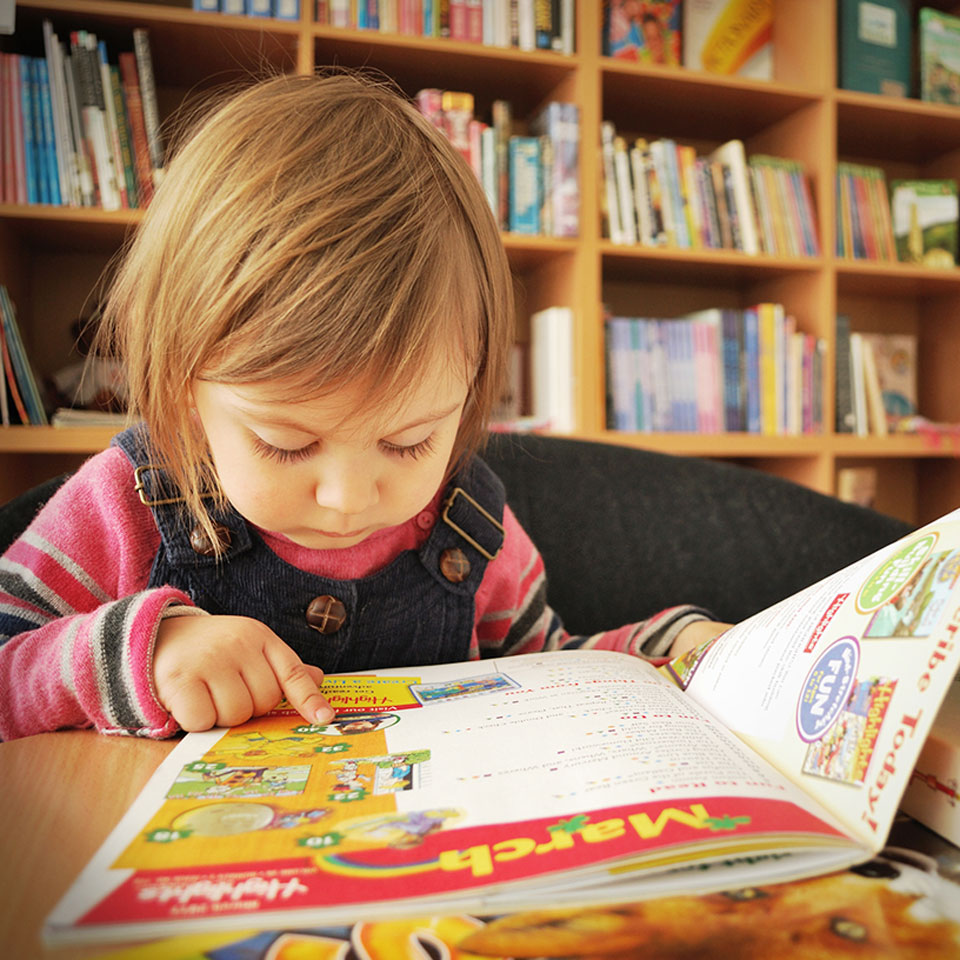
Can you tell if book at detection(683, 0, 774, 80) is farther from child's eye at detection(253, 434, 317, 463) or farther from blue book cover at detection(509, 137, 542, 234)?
child's eye at detection(253, 434, 317, 463)

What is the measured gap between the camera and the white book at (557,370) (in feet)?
5.86

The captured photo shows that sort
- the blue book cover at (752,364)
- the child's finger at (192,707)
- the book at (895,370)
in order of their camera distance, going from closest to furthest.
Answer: the child's finger at (192,707)
the blue book cover at (752,364)
the book at (895,370)

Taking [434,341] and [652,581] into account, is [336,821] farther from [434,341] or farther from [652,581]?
[652,581]

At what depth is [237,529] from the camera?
653 mm

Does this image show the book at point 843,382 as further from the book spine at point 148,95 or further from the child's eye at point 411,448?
the child's eye at point 411,448

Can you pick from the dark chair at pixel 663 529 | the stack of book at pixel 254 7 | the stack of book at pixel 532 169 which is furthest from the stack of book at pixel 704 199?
the dark chair at pixel 663 529

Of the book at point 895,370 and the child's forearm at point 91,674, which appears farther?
the book at point 895,370

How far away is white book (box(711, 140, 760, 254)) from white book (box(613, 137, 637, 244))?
0.28 metres

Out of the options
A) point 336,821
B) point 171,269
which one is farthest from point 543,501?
point 336,821

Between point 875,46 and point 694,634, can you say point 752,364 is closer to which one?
point 875,46

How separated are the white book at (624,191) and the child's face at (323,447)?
1392mm

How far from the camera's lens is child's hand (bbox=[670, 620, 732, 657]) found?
2.25 ft

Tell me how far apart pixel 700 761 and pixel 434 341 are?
11.9 inches

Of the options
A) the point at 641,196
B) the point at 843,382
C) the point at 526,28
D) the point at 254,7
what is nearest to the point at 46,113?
the point at 254,7
